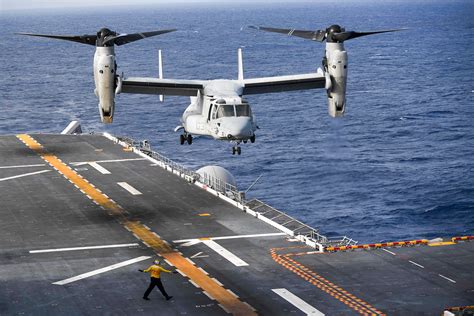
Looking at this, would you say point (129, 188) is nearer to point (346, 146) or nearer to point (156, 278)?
point (156, 278)

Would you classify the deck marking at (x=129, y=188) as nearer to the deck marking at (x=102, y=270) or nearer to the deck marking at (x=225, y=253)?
the deck marking at (x=225, y=253)

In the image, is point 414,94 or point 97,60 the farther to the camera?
point 414,94

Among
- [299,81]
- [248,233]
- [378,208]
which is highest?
[299,81]

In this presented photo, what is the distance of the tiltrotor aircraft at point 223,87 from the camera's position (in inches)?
2368

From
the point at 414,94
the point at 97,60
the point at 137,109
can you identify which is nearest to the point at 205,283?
the point at 97,60

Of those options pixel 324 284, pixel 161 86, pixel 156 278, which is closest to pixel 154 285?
pixel 156 278

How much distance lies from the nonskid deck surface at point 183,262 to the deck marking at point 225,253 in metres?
0.06

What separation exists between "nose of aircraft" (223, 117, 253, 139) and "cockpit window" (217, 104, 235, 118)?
0.52 m

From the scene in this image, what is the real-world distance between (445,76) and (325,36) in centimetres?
13957

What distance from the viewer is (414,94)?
17025 cm

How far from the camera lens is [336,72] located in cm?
6244

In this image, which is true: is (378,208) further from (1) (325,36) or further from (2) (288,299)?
(2) (288,299)

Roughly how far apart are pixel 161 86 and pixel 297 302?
26429mm

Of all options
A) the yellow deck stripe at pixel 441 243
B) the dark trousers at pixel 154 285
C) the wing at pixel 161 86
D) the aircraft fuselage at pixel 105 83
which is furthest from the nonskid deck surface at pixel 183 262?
the wing at pixel 161 86
